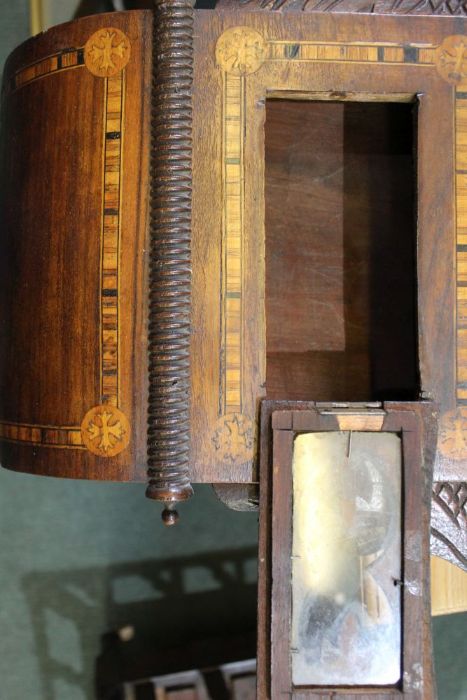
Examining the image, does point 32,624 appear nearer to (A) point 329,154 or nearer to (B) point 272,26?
(A) point 329,154

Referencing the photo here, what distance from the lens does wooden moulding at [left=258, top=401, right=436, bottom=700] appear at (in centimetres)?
116

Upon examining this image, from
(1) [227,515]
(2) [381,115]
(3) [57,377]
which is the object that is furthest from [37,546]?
(2) [381,115]

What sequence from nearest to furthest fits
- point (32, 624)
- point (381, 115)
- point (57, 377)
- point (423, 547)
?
point (423, 547)
point (57, 377)
point (381, 115)
point (32, 624)

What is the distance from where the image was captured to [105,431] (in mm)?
1257

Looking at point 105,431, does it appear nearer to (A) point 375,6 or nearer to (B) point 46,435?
(B) point 46,435

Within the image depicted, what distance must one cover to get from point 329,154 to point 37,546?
148 cm

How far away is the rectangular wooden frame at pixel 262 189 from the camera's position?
1246mm

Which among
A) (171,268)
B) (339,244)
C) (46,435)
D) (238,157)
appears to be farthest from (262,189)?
(46,435)

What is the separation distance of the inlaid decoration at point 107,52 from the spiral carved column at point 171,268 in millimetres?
85

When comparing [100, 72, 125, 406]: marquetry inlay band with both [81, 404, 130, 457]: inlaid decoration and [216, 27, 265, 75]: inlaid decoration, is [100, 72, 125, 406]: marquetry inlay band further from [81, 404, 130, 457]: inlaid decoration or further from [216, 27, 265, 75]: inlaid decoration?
[216, 27, 265, 75]: inlaid decoration

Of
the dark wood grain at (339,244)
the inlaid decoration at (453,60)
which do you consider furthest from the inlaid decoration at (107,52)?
the inlaid decoration at (453,60)

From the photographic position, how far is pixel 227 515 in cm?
215

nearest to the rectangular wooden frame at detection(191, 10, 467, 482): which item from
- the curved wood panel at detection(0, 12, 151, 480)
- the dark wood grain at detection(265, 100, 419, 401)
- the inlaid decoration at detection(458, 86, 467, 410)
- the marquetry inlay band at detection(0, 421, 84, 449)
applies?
the inlaid decoration at detection(458, 86, 467, 410)

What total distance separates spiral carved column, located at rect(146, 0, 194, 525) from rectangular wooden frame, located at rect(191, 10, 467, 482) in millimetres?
28
